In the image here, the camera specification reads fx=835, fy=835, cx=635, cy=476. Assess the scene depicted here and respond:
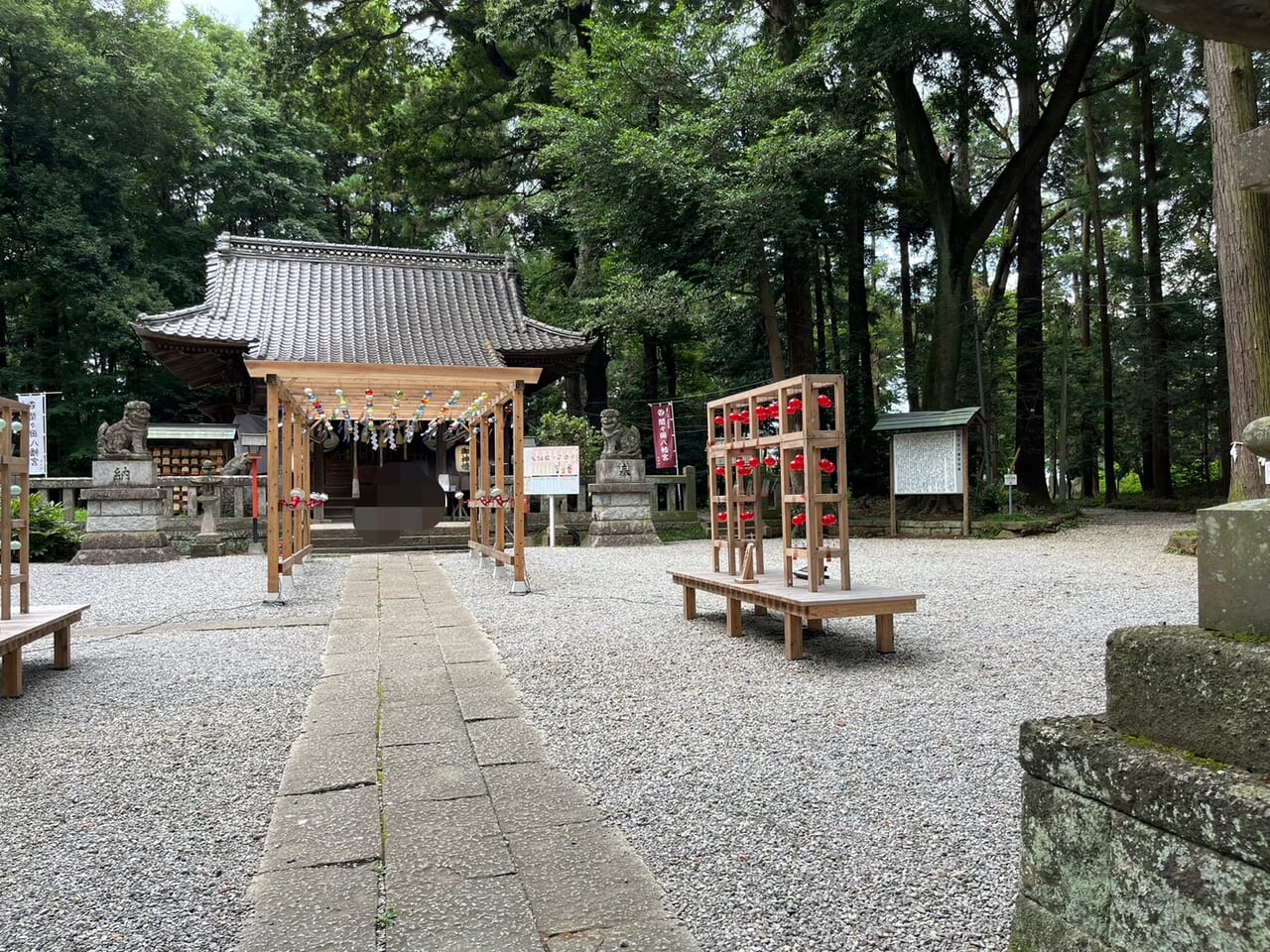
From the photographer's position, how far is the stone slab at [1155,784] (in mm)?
1192

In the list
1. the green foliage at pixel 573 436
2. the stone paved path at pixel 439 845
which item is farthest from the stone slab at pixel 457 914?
the green foliage at pixel 573 436

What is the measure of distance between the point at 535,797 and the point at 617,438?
434 inches

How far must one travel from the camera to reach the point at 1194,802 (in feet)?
4.13

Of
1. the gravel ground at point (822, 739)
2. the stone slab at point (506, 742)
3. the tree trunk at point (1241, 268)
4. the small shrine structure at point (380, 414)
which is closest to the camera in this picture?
the gravel ground at point (822, 739)

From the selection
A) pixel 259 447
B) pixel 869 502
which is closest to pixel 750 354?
pixel 869 502

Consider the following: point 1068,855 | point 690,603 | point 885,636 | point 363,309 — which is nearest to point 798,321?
point 363,309

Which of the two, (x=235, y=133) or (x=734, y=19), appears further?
(x=235, y=133)

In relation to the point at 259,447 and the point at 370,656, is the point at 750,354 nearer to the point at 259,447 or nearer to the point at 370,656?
the point at 259,447

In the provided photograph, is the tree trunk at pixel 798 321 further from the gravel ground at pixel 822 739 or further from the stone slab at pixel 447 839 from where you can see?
the stone slab at pixel 447 839

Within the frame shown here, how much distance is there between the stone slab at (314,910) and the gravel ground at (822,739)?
0.75 metres

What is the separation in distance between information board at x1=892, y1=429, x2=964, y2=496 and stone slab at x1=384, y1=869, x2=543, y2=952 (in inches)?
462

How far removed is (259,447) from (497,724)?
36.6 feet

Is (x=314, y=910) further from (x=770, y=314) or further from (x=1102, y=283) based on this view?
(x=1102, y=283)

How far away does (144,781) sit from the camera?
10.0 ft
